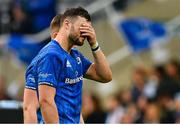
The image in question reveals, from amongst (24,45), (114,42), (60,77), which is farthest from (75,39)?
(114,42)

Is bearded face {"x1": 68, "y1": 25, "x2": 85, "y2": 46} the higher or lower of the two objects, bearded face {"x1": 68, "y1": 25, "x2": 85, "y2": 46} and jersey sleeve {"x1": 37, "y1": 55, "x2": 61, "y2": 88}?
the higher

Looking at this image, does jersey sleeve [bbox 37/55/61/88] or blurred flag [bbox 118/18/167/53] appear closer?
jersey sleeve [bbox 37/55/61/88]

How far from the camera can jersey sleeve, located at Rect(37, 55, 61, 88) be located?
300 inches

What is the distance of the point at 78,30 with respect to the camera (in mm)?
7855

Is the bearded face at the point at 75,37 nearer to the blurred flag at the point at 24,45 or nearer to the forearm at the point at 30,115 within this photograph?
the forearm at the point at 30,115

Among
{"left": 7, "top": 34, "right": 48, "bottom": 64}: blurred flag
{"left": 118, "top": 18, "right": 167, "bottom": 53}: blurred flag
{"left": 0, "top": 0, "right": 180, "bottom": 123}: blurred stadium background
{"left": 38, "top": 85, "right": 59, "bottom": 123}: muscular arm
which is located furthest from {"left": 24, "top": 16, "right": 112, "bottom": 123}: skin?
{"left": 7, "top": 34, "right": 48, "bottom": 64}: blurred flag

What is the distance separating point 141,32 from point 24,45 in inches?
79.6

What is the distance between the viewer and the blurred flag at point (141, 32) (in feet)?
50.1

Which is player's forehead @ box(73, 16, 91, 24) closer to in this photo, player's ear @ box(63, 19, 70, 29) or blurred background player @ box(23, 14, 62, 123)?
player's ear @ box(63, 19, 70, 29)

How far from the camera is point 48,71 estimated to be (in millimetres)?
7621

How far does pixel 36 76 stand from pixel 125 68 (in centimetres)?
877

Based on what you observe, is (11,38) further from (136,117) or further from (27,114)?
(27,114)

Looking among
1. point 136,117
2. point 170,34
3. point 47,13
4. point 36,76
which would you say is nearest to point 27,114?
point 36,76

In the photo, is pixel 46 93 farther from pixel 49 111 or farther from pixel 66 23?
pixel 66 23
